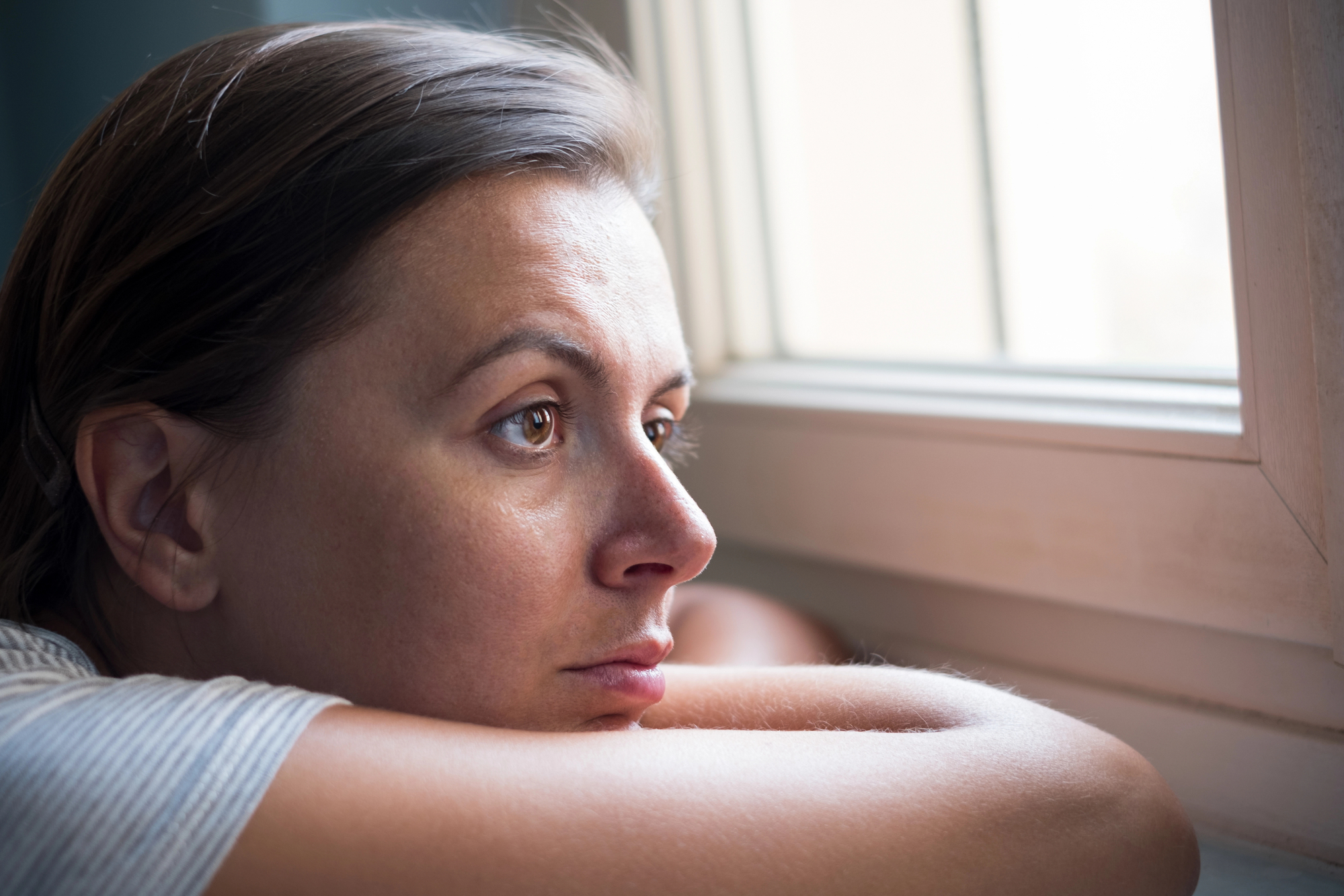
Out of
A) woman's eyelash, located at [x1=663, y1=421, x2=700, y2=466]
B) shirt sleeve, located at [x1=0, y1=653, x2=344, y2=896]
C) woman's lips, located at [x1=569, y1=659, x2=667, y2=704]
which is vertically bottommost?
woman's lips, located at [x1=569, y1=659, x2=667, y2=704]

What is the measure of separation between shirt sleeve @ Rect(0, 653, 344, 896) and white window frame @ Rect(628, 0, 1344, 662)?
1.88 ft

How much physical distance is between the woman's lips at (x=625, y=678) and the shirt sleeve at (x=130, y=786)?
0.60 ft

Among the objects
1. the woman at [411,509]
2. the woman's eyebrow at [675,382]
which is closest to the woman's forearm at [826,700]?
the woman at [411,509]

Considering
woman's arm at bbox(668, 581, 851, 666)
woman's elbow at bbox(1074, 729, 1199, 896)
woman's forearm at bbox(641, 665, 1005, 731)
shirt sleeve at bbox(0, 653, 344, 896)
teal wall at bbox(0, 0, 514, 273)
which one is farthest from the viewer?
teal wall at bbox(0, 0, 514, 273)

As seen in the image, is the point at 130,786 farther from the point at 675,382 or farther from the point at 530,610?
the point at 675,382

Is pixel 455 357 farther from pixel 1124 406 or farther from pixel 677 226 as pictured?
pixel 677 226

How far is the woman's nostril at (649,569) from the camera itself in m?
0.68

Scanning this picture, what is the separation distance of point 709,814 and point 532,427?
25 cm

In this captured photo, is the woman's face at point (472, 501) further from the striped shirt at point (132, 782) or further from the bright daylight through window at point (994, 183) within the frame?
the bright daylight through window at point (994, 183)

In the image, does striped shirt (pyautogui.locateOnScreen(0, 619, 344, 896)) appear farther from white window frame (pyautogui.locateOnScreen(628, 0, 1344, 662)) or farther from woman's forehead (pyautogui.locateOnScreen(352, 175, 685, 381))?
white window frame (pyautogui.locateOnScreen(628, 0, 1344, 662))

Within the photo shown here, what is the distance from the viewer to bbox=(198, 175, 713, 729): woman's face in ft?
2.08

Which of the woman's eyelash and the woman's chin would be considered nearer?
the woman's chin

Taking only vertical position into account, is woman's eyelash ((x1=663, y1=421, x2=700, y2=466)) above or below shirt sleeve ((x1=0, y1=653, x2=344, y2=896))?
above

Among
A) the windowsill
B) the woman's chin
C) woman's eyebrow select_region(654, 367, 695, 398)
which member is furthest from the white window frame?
the woman's chin
